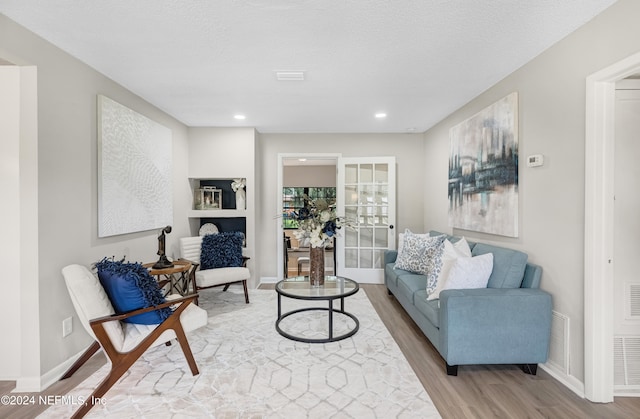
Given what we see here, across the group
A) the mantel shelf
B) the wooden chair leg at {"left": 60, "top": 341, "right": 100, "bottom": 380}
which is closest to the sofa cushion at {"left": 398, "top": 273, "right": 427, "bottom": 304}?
the mantel shelf

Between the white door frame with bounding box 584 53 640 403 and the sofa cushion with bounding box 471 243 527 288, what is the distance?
49cm

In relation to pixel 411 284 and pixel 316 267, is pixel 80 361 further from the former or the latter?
pixel 411 284

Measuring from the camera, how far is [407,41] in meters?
2.18

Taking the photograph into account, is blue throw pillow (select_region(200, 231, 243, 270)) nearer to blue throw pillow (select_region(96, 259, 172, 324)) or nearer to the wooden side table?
the wooden side table

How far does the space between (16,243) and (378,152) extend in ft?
14.4

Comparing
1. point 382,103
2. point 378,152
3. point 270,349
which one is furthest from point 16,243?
point 378,152

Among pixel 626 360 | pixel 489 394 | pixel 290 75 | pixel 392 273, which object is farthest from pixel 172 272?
pixel 626 360

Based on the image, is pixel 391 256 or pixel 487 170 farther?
pixel 391 256

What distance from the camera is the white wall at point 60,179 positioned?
211 cm

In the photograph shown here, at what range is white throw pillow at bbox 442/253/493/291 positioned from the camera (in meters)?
2.46

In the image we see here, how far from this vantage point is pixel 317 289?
309 centimetres

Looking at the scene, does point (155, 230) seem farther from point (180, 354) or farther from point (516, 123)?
point (516, 123)

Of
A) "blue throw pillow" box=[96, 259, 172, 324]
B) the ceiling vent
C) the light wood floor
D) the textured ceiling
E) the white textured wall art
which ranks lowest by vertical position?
the light wood floor

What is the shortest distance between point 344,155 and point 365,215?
1.05 meters
